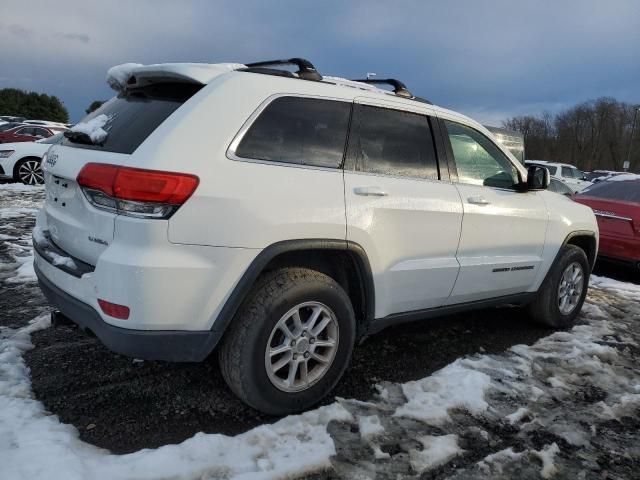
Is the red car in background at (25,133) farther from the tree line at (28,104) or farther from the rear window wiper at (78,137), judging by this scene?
the tree line at (28,104)

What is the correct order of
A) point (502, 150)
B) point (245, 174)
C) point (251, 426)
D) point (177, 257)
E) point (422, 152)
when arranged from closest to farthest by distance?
point (177, 257)
point (245, 174)
point (251, 426)
point (422, 152)
point (502, 150)

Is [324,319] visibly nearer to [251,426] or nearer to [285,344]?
[285,344]

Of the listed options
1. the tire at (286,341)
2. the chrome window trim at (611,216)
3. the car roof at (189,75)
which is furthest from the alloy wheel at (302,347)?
the chrome window trim at (611,216)

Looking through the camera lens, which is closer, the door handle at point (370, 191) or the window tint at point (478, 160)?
the door handle at point (370, 191)

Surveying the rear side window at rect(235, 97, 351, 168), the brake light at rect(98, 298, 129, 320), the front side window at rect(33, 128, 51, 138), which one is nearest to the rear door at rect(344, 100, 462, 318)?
the rear side window at rect(235, 97, 351, 168)

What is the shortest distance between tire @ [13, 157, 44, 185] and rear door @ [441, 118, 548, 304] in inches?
465

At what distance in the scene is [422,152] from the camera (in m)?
3.48

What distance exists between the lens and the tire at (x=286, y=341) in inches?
103

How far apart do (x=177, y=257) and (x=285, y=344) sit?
2.56ft

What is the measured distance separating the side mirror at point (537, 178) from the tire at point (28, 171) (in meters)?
12.0

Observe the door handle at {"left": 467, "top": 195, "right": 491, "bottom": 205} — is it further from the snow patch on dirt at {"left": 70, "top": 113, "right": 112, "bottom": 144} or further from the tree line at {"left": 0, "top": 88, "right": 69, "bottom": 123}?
the tree line at {"left": 0, "top": 88, "right": 69, "bottom": 123}

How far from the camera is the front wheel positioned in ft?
41.5

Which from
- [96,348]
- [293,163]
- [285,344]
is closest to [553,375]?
[285,344]

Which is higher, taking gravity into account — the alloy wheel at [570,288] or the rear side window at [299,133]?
the rear side window at [299,133]
